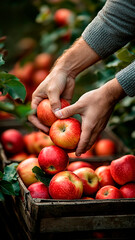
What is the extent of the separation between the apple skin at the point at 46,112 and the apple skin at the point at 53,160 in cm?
A: 15

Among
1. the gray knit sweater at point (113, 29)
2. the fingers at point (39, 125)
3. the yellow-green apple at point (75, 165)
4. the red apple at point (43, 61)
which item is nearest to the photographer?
the gray knit sweater at point (113, 29)

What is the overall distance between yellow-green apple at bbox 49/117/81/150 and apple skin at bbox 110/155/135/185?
261 millimetres

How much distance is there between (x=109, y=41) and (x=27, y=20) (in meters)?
2.74

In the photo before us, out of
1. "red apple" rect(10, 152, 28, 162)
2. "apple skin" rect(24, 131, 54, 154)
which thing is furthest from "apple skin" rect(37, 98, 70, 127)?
"red apple" rect(10, 152, 28, 162)

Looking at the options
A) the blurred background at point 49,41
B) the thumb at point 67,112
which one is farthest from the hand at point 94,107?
the blurred background at point 49,41

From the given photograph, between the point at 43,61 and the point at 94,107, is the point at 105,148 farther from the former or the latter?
the point at 43,61

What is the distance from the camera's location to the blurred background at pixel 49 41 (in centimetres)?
251

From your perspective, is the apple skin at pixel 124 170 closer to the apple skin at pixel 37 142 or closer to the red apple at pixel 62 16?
the apple skin at pixel 37 142

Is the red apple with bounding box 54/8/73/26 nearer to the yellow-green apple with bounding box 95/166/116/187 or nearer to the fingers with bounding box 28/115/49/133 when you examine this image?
the fingers with bounding box 28/115/49/133

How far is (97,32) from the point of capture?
1.66 meters

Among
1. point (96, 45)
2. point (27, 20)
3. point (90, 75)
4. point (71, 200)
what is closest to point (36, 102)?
point (96, 45)

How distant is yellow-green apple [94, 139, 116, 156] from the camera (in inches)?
97.9

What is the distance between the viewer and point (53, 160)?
1.49m

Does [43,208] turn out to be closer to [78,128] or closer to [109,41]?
[78,128]
